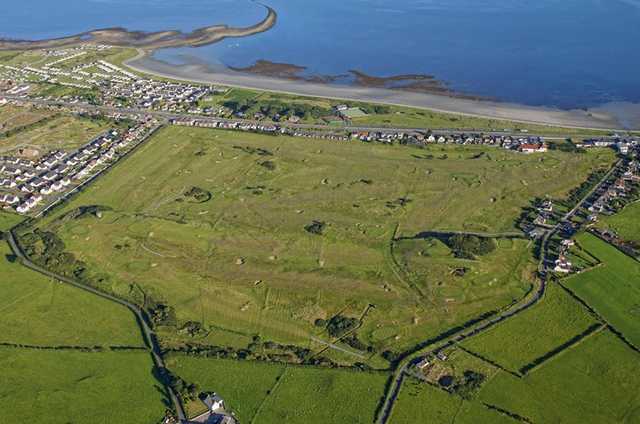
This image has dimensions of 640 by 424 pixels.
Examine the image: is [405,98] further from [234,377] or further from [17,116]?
[234,377]

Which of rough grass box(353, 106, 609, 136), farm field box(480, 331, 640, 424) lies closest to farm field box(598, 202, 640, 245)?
farm field box(480, 331, 640, 424)

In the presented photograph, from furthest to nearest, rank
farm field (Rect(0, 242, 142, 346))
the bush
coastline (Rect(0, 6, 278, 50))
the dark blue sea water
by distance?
coastline (Rect(0, 6, 278, 50))
the dark blue sea water
the bush
farm field (Rect(0, 242, 142, 346))

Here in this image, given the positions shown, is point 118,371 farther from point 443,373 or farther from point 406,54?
point 406,54

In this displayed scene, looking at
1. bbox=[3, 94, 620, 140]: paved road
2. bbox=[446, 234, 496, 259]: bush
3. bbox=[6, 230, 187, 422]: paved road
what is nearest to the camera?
bbox=[6, 230, 187, 422]: paved road

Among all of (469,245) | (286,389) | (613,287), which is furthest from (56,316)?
(613,287)

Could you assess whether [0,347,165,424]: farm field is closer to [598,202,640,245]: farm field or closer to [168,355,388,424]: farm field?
[168,355,388,424]: farm field
